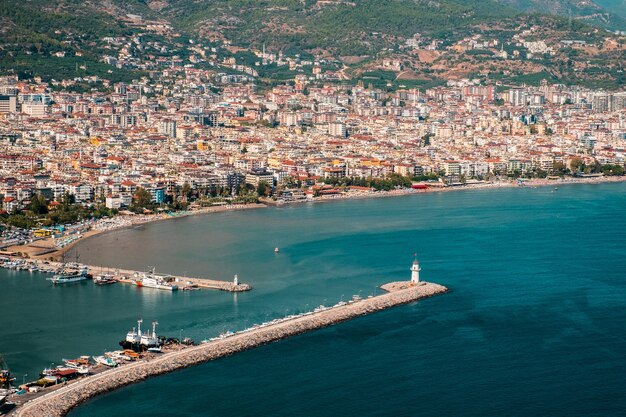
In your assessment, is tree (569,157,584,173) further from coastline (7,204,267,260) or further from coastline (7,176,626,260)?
coastline (7,204,267,260)

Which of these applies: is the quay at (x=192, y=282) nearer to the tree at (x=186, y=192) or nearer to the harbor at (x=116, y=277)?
the harbor at (x=116, y=277)

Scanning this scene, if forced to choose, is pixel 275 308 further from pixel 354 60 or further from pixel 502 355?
pixel 354 60

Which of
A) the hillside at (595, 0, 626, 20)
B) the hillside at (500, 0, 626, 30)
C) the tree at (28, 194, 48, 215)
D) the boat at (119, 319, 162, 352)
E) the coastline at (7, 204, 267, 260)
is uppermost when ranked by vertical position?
the hillside at (595, 0, 626, 20)

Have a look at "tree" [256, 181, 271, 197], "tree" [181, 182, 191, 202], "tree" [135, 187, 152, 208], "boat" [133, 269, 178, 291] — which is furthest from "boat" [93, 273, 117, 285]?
"tree" [256, 181, 271, 197]

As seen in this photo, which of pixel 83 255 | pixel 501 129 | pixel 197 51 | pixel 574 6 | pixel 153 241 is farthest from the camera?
pixel 574 6

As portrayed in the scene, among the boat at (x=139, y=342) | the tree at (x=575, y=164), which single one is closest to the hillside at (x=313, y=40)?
the tree at (x=575, y=164)

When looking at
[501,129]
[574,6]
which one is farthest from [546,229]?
[574,6]
